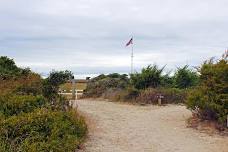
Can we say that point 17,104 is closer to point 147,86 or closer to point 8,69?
point 8,69

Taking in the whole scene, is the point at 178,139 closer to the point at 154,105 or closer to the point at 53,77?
the point at 53,77

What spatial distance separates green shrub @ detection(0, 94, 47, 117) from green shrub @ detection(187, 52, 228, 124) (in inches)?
247

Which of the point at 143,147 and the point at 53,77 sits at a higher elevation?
the point at 53,77

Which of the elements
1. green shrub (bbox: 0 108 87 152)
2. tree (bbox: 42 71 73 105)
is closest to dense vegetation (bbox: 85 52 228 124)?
tree (bbox: 42 71 73 105)

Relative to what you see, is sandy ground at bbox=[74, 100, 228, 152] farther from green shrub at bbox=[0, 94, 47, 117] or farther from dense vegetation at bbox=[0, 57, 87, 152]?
green shrub at bbox=[0, 94, 47, 117]

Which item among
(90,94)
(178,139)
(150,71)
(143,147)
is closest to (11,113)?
(143,147)

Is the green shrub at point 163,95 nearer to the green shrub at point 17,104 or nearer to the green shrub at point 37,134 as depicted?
the green shrub at point 17,104

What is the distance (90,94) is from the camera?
34.8m

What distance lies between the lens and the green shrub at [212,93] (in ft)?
55.9

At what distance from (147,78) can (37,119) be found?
66.4 feet

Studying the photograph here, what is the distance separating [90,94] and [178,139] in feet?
66.4

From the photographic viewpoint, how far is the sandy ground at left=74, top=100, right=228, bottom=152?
13258mm

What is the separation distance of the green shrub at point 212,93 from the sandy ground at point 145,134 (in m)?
0.98

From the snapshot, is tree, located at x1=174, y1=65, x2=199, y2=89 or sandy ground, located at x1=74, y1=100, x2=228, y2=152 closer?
sandy ground, located at x1=74, y1=100, x2=228, y2=152
